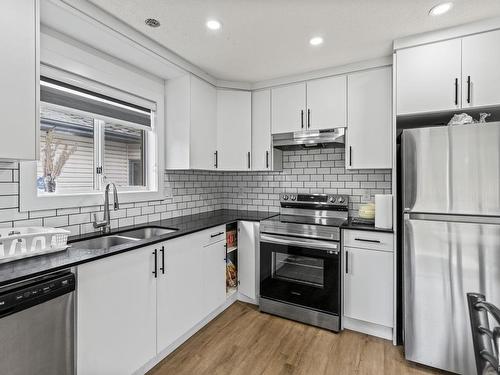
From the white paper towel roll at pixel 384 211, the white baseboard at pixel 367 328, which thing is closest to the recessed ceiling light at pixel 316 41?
the white paper towel roll at pixel 384 211

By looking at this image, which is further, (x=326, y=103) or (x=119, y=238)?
(x=326, y=103)

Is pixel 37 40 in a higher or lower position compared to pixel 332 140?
higher

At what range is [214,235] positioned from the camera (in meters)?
2.58


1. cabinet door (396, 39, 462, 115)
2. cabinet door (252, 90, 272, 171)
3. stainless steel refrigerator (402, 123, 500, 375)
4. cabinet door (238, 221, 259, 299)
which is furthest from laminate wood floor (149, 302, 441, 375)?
cabinet door (396, 39, 462, 115)

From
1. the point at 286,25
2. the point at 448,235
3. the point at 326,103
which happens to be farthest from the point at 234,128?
the point at 448,235

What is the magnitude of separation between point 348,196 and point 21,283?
2.71 metres

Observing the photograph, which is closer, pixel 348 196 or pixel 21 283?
pixel 21 283

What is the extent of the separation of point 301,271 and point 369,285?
592 mm

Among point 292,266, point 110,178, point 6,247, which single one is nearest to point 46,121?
point 110,178

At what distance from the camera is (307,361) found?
2.06 metres

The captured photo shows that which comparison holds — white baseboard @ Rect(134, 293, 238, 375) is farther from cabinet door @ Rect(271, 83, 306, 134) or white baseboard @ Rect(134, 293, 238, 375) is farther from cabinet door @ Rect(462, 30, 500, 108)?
cabinet door @ Rect(462, 30, 500, 108)

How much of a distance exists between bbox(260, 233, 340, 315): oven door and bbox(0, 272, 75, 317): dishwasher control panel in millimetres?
1733

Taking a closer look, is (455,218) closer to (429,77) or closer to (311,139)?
(429,77)

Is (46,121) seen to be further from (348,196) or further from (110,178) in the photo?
(348,196)
